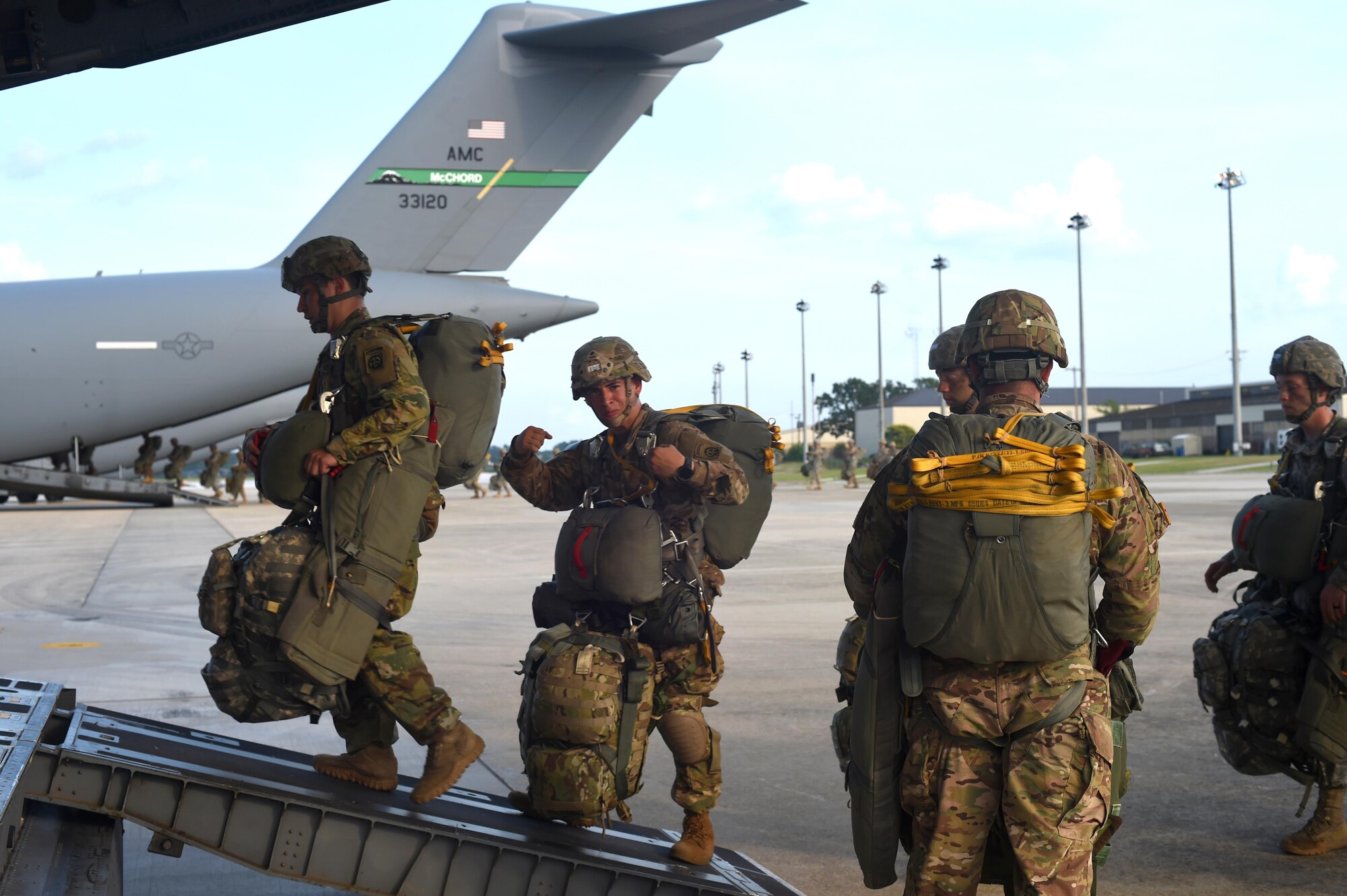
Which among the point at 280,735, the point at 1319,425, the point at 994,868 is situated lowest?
the point at 280,735

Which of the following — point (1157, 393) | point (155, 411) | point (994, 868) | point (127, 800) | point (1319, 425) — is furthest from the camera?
point (1157, 393)

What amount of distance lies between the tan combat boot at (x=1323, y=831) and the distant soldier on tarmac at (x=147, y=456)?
2252 cm

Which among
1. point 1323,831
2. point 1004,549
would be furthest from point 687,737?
point 1323,831

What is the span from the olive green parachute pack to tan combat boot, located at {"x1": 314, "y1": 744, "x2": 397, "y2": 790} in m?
0.47

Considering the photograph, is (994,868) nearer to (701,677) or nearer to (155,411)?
(701,677)

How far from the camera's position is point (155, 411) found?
58.9ft

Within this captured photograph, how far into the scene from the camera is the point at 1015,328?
312 cm

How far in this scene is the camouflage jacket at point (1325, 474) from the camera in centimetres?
421

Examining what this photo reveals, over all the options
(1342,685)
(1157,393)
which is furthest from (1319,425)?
(1157,393)

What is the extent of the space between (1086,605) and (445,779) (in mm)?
2068

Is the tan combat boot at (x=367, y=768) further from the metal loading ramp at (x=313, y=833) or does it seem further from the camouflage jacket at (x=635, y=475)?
the camouflage jacket at (x=635, y=475)

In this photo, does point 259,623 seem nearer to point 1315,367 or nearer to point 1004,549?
point 1004,549

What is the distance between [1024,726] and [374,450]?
2.06 metres

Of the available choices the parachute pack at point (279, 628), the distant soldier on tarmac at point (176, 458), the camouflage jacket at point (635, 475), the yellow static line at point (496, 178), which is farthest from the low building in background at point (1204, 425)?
the parachute pack at point (279, 628)
